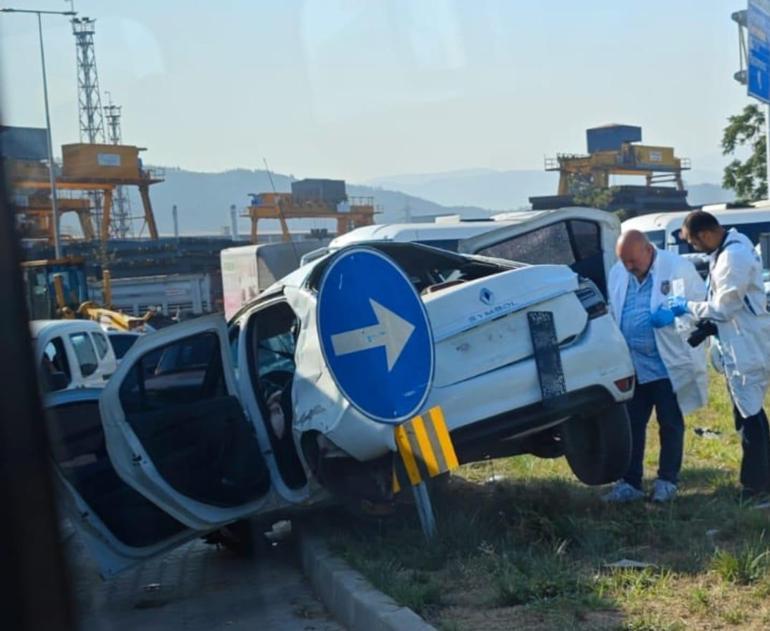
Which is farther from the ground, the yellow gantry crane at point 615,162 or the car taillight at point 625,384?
the yellow gantry crane at point 615,162

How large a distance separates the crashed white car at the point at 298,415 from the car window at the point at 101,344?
8119mm

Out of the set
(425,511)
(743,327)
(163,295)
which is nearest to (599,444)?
(743,327)

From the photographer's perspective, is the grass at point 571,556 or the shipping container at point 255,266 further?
the shipping container at point 255,266

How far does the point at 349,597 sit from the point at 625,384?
7.32ft

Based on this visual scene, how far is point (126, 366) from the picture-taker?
276 inches

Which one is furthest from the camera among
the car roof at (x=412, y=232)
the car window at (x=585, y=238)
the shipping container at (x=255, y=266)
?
the shipping container at (x=255, y=266)

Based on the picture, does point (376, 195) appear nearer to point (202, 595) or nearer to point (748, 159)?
point (748, 159)

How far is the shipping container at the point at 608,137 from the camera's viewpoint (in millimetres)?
57844

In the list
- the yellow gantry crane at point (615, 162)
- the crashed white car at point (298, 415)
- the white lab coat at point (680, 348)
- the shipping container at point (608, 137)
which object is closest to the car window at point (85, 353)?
the crashed white car at point (298, 415)

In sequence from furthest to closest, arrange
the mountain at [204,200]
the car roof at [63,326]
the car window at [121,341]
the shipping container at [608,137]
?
1. the shipping container at [608,137]
2. the mountain at [204,200]
3. the car window at [121,341]
4. the car roof at [63,326]

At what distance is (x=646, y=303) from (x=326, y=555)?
2.55 meters

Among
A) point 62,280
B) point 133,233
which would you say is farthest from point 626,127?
point 62,280

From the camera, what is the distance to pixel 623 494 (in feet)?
24.5

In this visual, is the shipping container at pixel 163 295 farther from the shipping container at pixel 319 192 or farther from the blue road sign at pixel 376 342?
the blue road sign at pixel 376 342
